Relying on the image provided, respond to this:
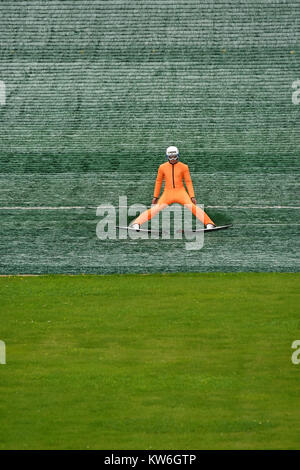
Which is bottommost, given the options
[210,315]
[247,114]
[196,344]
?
[196,344]

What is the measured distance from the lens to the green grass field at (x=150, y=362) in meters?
5.05

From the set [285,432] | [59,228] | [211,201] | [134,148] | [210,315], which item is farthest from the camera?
[134,148]

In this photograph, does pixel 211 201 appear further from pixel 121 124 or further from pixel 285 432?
pixel 285 432

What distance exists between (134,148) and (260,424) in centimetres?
1047

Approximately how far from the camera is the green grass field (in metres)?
5.05

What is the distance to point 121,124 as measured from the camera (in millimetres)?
15891

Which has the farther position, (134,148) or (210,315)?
(134,148)

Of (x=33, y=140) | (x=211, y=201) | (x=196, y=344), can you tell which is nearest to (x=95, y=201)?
(x=211, y=201)

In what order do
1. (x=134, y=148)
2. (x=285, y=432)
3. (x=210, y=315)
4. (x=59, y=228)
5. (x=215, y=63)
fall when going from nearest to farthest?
(x=285, y=432) < (x=210, y=315) < (x=59, y=228) < (x=134, y=148) < (x=215, y=63)

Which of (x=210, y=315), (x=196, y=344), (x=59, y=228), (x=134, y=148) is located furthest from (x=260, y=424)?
(x=134, y=148)

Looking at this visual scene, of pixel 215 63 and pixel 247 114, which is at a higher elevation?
pixel 215 63

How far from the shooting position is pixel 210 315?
7.59 meters

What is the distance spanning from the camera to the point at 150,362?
6.31m

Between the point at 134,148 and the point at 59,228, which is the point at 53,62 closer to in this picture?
the point at 134,148
